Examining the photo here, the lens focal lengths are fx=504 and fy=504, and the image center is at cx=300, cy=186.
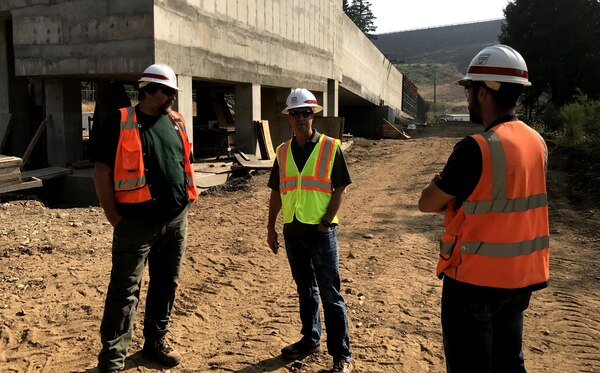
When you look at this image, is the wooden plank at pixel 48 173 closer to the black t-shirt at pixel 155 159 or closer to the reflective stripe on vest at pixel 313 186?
the black t-shirt at pixel 155 159

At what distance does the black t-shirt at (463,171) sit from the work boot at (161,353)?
8.11 ft

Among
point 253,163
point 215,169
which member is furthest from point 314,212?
point 253,163

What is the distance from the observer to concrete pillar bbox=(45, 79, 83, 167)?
11.7m

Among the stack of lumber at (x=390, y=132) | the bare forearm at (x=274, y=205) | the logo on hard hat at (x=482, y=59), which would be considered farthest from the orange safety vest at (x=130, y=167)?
the stack of lumber at (x=390, y=132)

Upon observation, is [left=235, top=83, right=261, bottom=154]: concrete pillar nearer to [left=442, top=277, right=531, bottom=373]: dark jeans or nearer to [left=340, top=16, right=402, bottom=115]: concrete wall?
[left=340, top=16, right=402, bottom=115]: concrete wall

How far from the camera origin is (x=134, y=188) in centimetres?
330

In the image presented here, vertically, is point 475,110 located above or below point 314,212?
above

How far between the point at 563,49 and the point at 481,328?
32.9m

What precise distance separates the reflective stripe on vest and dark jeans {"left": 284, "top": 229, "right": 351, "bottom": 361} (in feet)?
0.49

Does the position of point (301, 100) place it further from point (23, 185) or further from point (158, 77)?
point (23, 185)

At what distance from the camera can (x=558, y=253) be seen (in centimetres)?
684

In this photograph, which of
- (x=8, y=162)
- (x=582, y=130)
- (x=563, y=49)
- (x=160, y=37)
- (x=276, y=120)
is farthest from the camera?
(x=563, y=49)

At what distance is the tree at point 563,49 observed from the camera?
29.4m

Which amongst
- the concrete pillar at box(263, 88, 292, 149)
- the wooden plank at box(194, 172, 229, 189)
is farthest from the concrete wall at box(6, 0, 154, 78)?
the concrete pillar at box(263, 88, 292, 149)
